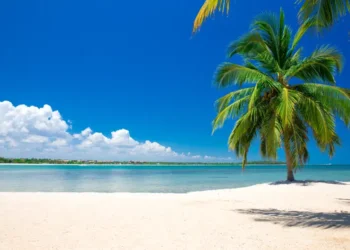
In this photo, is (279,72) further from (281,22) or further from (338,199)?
(338,199)

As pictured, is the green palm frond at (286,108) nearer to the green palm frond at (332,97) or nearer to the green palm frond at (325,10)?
the green palm frond at (332,97)

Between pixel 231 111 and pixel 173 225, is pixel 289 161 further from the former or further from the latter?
pixel 173 225

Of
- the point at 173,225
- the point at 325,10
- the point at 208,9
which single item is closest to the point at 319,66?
the point at 325,10

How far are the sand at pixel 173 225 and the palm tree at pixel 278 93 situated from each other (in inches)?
189

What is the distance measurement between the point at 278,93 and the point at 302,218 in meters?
8.39

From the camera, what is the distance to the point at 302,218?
631 centimetres

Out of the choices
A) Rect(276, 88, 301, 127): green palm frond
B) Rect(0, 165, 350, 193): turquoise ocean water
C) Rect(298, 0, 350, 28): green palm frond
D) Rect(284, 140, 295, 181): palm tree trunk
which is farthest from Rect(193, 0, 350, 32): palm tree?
Rect(0, 165, 350, 193): turquoise ocean water

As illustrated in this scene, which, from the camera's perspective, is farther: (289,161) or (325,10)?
(289,161)

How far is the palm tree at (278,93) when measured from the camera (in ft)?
41.7

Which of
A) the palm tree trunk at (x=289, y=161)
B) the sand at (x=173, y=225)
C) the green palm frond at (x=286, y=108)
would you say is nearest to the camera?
the sand at (x=173, y=225)

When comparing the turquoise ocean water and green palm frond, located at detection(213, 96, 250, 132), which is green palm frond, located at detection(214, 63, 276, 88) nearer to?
green palm frond, located at detection(213, 96, 250, 132)

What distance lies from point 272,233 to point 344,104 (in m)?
9.70

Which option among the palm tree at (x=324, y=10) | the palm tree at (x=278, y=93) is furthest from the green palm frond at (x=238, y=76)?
the palm tree at (x=324, y=10)

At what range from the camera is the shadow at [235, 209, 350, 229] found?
223 inches
